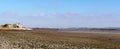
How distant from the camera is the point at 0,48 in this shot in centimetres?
2334

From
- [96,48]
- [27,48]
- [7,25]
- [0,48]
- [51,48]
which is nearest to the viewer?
[0,48]

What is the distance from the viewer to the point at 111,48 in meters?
30.3

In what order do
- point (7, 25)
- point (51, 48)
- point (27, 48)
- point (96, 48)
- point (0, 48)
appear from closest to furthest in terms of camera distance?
1. point (0, 48)
2. point (27, 48)
3. point (51, 48)
4. point (96, 48)
5. point (7, 25)

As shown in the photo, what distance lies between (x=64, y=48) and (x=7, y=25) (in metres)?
66.3

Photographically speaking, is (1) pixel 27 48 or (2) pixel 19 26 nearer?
(1) pixel 27 48

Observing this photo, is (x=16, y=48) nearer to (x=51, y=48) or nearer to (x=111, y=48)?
(x=51, y=48)

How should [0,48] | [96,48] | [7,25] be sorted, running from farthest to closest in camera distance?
[7,25], [96,48], [0,48]

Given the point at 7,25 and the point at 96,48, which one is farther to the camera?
the point at 7,25

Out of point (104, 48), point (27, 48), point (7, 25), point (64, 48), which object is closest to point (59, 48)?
point (64, 48)

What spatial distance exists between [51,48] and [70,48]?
6.17 ft

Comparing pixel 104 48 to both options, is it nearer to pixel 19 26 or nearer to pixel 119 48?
pixel 119 48

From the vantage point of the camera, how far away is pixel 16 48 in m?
24.7

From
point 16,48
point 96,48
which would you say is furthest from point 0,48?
point 96,48

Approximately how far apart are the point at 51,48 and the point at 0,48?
5.43 meters
